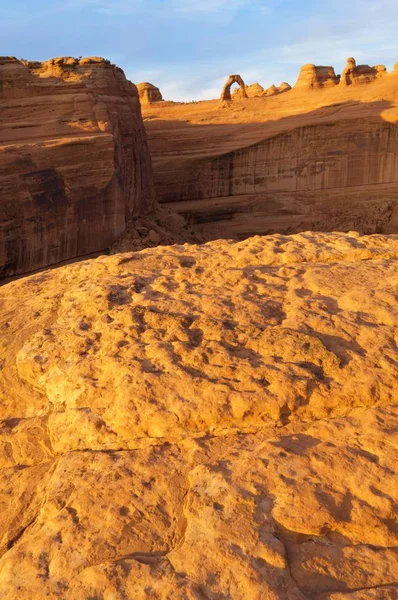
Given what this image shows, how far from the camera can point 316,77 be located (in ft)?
57.6

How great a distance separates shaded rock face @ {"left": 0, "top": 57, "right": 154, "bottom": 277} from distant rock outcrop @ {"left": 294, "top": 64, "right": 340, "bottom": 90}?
807cm

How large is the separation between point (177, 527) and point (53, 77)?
11.5 m

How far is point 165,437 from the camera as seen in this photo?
1893 mm

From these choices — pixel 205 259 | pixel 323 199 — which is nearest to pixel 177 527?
pixel 205 259

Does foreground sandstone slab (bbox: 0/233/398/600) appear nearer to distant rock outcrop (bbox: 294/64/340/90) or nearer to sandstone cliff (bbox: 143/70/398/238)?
sandstone cliff (bbox: 143/70/398/238)

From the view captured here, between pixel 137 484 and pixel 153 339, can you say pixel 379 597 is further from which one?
pixel 153 339

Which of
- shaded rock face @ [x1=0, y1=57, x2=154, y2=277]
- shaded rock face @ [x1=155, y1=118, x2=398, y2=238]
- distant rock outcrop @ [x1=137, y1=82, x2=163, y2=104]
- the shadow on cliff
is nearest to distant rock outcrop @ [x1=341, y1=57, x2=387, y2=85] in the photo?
the shadow on cliff

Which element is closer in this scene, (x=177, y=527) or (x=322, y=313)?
(x=177, y=527)

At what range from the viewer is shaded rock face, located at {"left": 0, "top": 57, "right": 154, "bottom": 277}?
965 centimetres

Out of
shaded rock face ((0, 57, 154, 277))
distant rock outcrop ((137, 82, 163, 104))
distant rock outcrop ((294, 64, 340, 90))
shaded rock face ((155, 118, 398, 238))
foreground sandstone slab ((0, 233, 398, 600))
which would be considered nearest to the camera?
foreground sandstone slab ((0, 233, 398, 600))

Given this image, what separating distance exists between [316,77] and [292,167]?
14.3 ft

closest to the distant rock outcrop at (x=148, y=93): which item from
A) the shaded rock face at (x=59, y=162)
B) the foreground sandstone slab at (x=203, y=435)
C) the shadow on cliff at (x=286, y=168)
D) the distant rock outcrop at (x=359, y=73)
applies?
the shadow on cliff at (x=286, y=168)

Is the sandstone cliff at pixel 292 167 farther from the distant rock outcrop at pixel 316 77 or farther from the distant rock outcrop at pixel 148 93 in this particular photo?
the distant rock outcrop at pixel 148 93

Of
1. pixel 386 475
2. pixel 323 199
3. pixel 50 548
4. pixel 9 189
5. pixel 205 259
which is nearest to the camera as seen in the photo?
pixel 50 548
